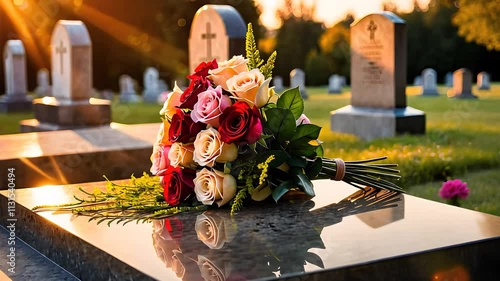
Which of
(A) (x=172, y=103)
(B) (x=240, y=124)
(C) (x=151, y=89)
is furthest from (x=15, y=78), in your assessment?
(B) (x=240, y=124)

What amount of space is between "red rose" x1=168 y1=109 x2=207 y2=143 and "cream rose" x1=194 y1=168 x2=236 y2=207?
5.1 inches

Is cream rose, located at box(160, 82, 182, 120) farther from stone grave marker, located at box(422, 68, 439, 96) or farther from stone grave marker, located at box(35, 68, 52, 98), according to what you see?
stone grave marker, located at box(35, 68, 52, 98)

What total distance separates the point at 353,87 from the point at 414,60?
1152 inches

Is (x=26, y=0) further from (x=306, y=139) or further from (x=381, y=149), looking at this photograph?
(x=306, y=139)

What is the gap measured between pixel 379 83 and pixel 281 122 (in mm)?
9029

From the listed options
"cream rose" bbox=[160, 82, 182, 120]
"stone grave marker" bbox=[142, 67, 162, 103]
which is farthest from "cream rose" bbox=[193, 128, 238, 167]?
"stone grave marker" bbox=[142, 67, 162, 103]

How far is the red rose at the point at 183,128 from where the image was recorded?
239cm

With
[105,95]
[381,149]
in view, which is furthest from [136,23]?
[381,149]

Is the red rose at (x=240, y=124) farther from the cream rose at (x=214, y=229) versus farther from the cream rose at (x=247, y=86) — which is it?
the cream rose at (x=214, y=229)

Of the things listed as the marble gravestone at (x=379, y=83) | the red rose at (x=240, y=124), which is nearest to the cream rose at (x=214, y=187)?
the red rose at (x=240, y=124)

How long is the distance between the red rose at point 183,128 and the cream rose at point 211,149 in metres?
0.05

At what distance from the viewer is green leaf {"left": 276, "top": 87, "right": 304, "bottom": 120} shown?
2.47 metres

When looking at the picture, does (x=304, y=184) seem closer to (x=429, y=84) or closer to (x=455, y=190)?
(x=455, y=190)

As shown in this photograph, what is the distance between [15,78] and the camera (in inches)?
732
